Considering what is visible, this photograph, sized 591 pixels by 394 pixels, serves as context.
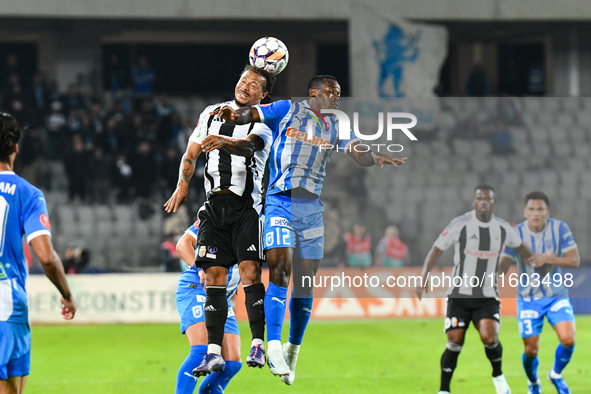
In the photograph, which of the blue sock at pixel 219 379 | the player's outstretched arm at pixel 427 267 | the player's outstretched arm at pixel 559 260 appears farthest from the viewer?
the player's outstretched arm at pixel 559 260

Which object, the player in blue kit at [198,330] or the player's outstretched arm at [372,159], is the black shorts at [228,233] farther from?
the player's outstretched arm at [372,159]

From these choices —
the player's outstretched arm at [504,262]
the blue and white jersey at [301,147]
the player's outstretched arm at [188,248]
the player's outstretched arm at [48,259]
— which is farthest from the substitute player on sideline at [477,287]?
the player's outstretched arm at [48,259]

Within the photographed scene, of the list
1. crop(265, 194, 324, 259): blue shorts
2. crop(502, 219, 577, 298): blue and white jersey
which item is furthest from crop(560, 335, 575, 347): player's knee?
crop(265, 194, 324, 259): blue shorts

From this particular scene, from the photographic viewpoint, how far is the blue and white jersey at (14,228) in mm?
4449

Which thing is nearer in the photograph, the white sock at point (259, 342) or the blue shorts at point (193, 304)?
the white sock at point (259, 342)

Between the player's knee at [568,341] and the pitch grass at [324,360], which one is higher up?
the player's knee at [568,341]

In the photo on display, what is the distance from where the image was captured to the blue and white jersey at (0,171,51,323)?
4449 mm

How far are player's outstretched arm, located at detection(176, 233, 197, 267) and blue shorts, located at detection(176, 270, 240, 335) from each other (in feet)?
0.52

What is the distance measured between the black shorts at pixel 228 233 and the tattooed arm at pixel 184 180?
0.22m

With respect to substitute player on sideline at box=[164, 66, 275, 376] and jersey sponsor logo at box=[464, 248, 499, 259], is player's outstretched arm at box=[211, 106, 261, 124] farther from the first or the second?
jersey sponsor logo at box=[464, 248, 499, 259]

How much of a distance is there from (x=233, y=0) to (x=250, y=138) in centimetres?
1493

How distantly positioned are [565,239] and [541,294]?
0.62 m

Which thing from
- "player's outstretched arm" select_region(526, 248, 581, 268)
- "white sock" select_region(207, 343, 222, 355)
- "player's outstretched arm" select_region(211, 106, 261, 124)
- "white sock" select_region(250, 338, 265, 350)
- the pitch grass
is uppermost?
"player's outstretched arm" select_region(211, 106, 261, 124)

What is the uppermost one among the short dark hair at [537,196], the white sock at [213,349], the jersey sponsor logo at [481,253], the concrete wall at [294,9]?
the concrete wall at [294,9]
